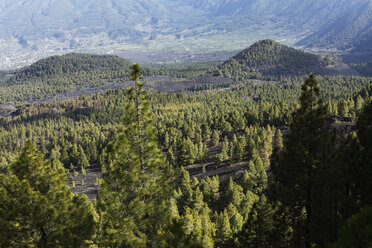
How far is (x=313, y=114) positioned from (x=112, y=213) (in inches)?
667

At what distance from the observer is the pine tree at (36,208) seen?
18609mm

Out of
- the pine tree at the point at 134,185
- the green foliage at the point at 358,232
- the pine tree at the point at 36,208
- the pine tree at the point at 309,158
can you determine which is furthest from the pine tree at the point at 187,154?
the green foliage at the point at 358,232

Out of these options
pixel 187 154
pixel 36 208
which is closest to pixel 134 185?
pixel 36 208

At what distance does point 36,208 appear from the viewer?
752 inches

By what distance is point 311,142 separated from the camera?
22062 millimetres

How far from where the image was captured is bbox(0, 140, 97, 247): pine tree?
1861 cm

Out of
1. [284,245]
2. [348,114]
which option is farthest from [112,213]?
[348,114]

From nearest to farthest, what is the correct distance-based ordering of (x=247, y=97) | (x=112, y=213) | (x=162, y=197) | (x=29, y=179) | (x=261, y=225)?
1. (x=29, y=179)
2. (x=112, y=213)
3. (x=162, y=197)
4. (x=261, y=225)
5. (x=247, y=97)

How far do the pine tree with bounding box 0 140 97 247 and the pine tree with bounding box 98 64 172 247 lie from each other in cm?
238

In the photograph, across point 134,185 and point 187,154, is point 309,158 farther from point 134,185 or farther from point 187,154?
point 187,154

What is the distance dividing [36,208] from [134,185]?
22.1 feet

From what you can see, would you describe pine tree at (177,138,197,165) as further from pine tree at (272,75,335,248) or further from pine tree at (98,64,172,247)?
pine tree at (272,75,335,248)

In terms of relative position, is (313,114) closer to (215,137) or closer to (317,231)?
(317,231)

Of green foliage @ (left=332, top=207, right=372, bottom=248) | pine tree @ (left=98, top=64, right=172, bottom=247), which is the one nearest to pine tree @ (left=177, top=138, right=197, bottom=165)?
pine tree @ (left=98, top=64, right=172, bottom=247)
